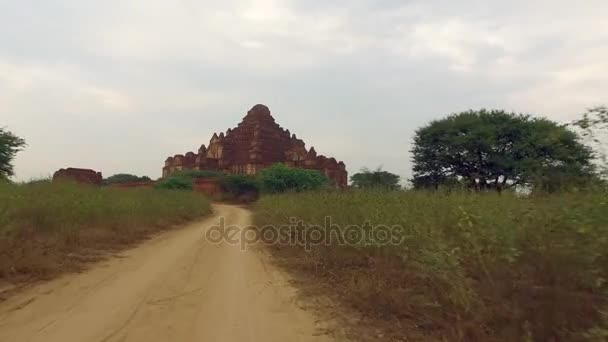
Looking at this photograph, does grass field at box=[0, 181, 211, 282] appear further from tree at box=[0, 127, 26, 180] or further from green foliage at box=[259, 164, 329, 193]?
green foliage at box=[259, 164, 329, 193]

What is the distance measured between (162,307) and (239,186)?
177 feet

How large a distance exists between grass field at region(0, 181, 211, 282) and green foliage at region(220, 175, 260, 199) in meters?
41.9

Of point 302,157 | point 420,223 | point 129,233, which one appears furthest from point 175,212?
point 302,157

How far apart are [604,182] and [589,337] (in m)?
1.28

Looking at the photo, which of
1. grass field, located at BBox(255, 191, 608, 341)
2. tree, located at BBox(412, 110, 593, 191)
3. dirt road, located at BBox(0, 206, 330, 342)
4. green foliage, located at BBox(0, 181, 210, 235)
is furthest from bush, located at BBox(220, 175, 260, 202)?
grass field, located at BBox(255, 191, 608, 341)

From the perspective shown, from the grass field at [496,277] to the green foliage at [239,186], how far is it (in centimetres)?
5247

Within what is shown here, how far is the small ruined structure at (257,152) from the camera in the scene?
220ft

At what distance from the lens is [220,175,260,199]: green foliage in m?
58.1

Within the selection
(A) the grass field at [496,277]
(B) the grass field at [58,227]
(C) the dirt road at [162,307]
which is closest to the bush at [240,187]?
(B) the grass field at [58,227]

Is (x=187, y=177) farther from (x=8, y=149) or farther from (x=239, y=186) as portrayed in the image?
(x=8, y=149)

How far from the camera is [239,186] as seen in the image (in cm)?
5894

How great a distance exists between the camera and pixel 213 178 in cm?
6034

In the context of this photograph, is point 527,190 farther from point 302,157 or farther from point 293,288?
point 302,157

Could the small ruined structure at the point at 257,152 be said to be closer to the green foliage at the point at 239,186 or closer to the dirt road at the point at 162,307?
the green foliage at the point at 239,186
